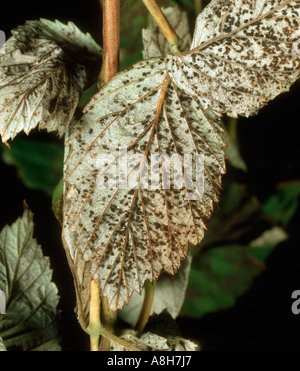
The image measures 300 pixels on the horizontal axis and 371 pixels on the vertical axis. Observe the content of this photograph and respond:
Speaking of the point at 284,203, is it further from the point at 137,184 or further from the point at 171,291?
the point at 137,184

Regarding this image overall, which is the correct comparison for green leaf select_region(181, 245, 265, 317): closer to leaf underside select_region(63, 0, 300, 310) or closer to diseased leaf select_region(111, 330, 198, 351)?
diseased leaf select_region(111, 330, 198, 351)

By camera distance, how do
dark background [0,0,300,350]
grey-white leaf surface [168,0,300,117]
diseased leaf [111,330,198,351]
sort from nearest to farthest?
grey-white leaf surface [168,0,300,117] < diseased leaf [111,330,198,351] < dark background [0,0,300,350]

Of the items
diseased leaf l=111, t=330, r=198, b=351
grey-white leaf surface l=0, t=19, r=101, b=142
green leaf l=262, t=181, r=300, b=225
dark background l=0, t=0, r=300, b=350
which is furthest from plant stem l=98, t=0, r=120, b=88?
green leaf l=262, t=181, r=300, b=225

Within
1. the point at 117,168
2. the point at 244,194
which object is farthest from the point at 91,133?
the point at 244,194

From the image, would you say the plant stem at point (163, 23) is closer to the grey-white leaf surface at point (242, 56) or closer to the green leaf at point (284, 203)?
the grey-white leaf surface at point (242, 56)

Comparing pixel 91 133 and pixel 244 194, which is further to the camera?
pixel 244 194

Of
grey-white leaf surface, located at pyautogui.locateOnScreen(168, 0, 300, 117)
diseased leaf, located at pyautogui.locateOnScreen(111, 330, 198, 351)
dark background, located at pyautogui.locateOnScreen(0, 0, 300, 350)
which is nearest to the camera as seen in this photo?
grey-white leaf surface, located at pyautogui.locateOnScreen(168, 0, 300, 117)

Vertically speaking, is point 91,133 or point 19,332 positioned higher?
point 91,133

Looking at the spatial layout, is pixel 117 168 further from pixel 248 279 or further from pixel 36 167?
pixel 248 279
